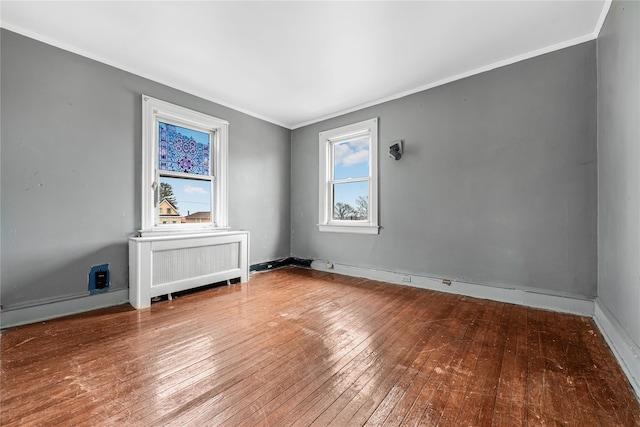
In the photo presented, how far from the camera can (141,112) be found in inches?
122

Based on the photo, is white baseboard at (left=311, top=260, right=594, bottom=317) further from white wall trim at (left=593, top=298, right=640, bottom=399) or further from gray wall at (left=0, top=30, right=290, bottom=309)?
gray wall at (left=0, top=30, right=290, bottom=309)

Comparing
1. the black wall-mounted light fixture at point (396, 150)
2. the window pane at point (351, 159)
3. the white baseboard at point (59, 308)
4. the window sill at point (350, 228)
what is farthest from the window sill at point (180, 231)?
the black wall-mounted light fixture at point (396, 150)

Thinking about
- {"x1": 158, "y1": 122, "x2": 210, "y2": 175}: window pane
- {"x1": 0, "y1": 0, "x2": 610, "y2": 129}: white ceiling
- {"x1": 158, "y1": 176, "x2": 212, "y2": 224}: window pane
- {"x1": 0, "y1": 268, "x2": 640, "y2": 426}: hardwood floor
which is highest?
{"x1": 0, "y1": 0, "x2": 610, "y2": 129}: white ceiling

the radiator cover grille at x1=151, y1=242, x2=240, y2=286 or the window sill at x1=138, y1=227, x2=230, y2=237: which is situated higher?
the window sill at x1=138, y1=227, x2=230, y2=237

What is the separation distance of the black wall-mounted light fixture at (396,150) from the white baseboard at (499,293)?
1.64m

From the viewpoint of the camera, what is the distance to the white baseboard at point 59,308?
2285 millimetres

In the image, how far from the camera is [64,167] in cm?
258

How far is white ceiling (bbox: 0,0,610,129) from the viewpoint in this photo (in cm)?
213

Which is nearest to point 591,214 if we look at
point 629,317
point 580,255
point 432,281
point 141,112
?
point 580,255

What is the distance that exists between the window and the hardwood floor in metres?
1.75

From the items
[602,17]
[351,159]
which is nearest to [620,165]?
[602,17]

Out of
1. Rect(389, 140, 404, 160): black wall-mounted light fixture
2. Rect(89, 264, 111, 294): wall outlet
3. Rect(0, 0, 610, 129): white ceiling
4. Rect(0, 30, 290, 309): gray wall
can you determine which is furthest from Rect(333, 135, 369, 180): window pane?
Rect(89, 264, 111, 294): wall outlet

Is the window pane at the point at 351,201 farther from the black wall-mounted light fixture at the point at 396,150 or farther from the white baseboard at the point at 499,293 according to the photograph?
the white baseboard at the point at 499,293

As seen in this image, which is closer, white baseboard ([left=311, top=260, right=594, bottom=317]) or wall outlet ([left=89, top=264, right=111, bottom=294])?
white baseboard ([left=311, top=260, right=594, bottom=317])
